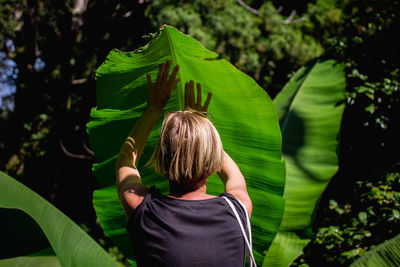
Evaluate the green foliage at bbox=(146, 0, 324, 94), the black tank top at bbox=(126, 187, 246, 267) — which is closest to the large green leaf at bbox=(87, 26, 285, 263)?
the black tank top at bbox=(126, 187, 246, 267)

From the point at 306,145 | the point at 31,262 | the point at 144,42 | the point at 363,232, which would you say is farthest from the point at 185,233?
the point at 144,42

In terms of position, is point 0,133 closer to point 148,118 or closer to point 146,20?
point 146,20

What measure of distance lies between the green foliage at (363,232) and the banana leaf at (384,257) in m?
0.88

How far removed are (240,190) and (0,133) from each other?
24.3ft

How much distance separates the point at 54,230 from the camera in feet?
4.10

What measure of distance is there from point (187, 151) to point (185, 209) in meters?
0.18

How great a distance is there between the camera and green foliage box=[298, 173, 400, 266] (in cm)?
235

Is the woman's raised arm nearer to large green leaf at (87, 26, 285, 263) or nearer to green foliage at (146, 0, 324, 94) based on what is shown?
large green leaf at (87, 26, 285, 263)

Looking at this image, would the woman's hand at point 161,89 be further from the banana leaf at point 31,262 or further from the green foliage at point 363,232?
the green foliage at point 363,232

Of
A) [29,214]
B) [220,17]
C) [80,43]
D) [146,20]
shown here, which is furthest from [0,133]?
[29,214]

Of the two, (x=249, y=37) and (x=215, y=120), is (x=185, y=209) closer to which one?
(x=215, y=120)

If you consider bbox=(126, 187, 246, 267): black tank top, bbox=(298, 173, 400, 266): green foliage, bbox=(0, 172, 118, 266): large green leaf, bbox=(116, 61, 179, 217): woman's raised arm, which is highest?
bbox=(116, 61, 179, 217): woman's raised arm

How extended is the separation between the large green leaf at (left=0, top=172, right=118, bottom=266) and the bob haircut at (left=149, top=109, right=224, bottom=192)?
0.46 meters

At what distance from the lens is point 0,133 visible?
23.8 feet
